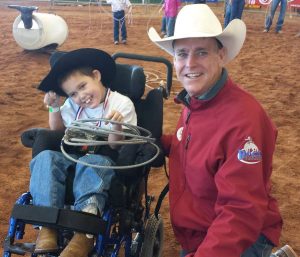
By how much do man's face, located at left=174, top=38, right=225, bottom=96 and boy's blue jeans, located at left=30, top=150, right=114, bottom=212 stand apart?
56 cm

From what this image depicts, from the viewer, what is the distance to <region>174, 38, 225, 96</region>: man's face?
1.68m

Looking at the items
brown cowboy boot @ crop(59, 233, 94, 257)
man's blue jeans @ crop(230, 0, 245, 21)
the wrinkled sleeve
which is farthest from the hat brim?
man's blue jeans @ crop(230, 0, 245, 21)

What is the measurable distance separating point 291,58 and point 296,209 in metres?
5.96

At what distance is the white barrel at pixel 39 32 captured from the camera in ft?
25.9

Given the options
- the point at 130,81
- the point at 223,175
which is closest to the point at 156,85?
the point at 130,81

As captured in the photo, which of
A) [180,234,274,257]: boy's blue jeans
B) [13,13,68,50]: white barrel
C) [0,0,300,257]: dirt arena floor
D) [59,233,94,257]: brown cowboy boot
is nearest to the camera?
[59,233,94,257]: brown cowboy boot

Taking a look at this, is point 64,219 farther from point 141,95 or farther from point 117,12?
point 117,12

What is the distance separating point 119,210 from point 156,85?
178 inches

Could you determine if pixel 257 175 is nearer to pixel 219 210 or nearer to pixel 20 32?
pixel 219 210

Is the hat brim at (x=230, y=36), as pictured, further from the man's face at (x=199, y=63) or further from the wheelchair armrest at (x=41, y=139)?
the wheelchair armrest at (x=41, y=139)

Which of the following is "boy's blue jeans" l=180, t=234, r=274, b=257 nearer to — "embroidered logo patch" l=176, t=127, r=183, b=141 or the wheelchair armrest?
"embroidered logo patch" l=176, t=127, r=183, b=141

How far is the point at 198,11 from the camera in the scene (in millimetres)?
1778

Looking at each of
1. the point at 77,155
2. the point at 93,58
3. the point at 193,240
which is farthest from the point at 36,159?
the point at 193,240

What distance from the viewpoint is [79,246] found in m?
1.64
